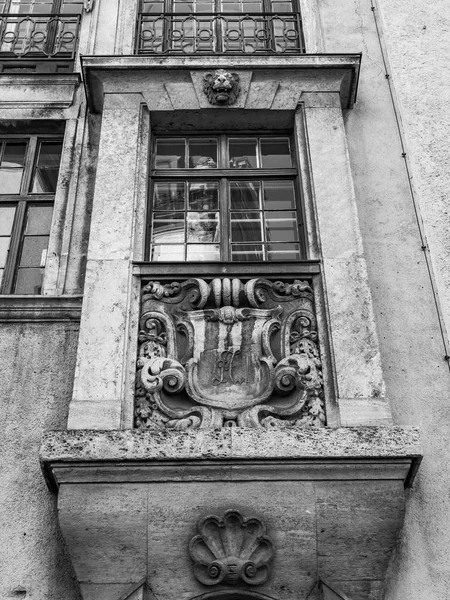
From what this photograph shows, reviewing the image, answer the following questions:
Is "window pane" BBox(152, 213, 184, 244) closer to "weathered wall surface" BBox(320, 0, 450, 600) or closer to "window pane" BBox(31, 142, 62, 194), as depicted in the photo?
"window pane" BBox(31, 142, 62, 194)

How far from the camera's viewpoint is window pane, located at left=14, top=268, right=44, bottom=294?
741 cm

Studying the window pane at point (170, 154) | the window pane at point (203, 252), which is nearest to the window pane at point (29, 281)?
the window pane at point (203, 252)

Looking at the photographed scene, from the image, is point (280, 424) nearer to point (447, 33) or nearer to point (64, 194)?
point (64, 194)

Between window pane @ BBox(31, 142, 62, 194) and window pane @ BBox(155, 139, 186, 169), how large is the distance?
1123mm

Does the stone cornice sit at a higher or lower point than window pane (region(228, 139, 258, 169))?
higher

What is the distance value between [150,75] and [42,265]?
229 cm

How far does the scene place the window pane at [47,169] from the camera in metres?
8.19

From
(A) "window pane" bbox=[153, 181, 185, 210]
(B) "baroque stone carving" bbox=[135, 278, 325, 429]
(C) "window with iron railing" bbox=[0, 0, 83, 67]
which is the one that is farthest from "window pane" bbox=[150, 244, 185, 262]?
(C) "window with iron railing" bbox=[0, 0, 83, 67]

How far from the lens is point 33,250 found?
7.72 meters

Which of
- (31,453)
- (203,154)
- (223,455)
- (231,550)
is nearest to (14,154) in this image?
(203,154)

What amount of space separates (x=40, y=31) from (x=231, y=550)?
22.3 feet

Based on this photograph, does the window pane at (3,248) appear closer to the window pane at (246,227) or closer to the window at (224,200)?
the window at (224,200)

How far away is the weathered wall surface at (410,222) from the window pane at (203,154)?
143 centimetres

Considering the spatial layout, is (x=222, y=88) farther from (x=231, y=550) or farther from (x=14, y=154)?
(x=231, y=550)
